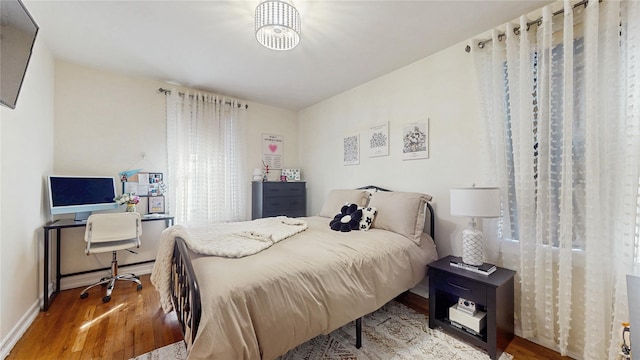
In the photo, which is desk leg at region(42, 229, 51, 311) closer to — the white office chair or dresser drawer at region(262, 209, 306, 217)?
the white office chair

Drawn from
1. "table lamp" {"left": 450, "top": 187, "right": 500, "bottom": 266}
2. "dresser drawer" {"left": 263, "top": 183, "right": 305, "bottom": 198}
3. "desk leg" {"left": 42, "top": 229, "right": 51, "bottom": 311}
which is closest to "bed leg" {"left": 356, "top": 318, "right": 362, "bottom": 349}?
"table lamp" {"left": 450, "top": 187, "right": 500, "bottom": 266}

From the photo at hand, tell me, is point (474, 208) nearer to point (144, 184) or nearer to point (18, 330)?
point (18, 330)

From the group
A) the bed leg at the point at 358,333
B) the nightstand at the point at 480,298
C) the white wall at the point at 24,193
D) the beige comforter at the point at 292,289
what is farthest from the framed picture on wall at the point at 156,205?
the nightstand at the point at 480,298

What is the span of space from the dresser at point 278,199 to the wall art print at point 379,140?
148 centimetres

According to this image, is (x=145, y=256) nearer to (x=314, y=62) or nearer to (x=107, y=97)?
(x=107, y=97)

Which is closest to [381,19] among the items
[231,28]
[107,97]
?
[231,28]

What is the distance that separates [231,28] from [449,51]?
6.76 feet

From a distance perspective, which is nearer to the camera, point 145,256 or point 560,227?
point 560,227

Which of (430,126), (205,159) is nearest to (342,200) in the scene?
(430,126)

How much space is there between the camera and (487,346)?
5.69 ft

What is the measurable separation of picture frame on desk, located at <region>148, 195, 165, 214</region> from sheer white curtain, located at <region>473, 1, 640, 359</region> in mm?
3769

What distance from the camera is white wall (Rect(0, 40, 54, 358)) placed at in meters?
1.77

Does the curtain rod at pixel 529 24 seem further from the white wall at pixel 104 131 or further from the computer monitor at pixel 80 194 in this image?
the computer monitor at pixel 80 194

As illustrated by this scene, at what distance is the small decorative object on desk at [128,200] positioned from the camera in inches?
115
